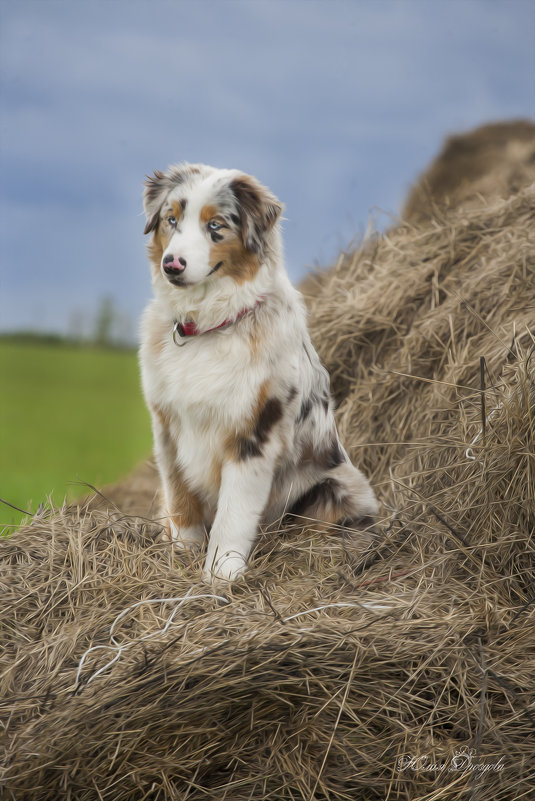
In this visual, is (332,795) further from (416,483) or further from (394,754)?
(416,483)

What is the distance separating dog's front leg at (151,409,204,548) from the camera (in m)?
3.88

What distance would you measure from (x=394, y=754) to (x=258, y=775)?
1.61ft

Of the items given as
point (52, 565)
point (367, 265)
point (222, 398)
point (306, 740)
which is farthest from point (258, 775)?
point (367, 265)

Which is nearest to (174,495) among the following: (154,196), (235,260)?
(235,260)

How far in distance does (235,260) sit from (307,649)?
1.81 m

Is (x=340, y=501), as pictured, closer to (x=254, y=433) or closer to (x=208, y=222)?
(x=254, y=433)

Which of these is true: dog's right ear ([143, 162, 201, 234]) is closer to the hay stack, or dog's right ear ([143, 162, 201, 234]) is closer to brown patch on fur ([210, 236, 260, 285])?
brown patch on fur ([210, 236, 260, 285])

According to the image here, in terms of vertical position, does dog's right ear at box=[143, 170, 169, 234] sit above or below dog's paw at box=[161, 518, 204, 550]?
above

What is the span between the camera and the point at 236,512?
3.53m

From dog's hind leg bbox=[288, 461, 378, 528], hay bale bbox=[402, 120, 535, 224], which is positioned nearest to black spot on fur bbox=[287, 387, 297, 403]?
dog's hind leg bbox=[288, 461, 378, 528]

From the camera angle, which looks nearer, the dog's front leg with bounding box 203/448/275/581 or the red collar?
the dog's front leg with bounding box 203/448/275/581

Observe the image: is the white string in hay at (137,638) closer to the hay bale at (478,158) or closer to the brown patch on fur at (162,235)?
the brown patch on fur at (162,235)

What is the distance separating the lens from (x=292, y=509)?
13.4ft

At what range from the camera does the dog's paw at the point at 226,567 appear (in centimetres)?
348
